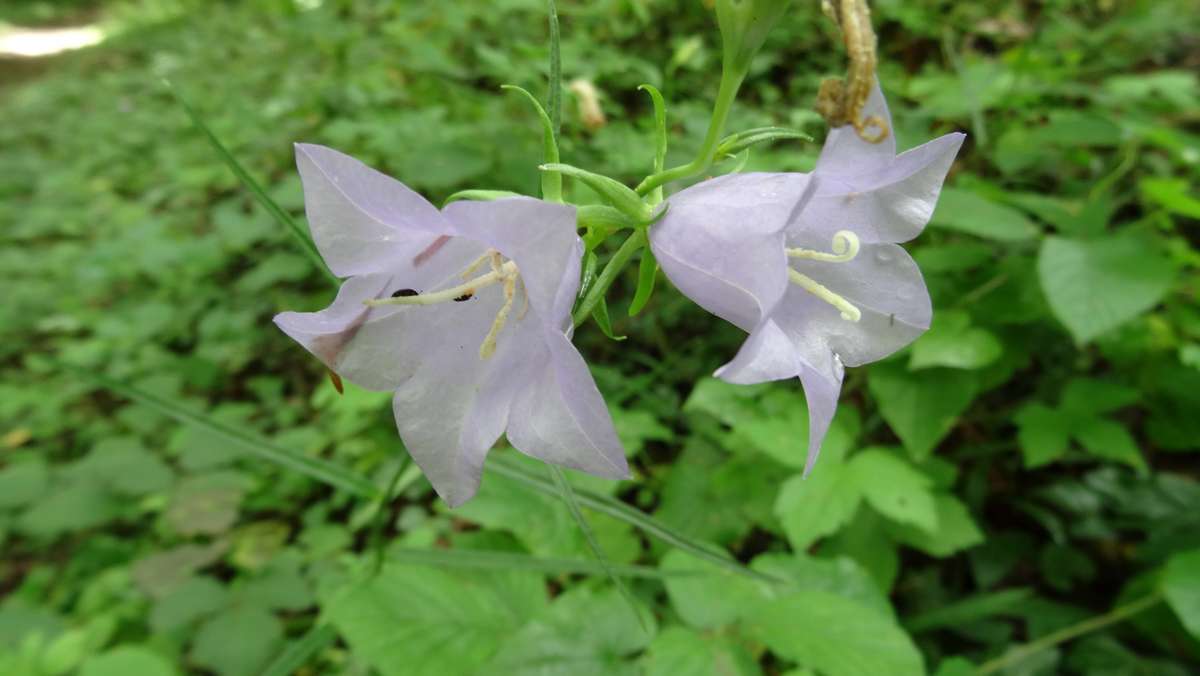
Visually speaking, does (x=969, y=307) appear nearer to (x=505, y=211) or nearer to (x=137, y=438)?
(x=505, y=211)

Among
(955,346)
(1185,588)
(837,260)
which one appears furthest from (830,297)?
(1185,588)

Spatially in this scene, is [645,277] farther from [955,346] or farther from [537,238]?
[955,346]

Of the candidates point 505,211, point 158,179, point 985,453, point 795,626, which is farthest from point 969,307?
point 158,179

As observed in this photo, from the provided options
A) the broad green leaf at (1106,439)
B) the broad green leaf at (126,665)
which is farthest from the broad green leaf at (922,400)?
the broad green leaf at (126,665)

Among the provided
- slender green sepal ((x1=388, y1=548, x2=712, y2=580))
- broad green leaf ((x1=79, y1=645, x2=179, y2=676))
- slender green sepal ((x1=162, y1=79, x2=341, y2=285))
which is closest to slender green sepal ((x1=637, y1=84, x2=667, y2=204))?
slender green sepal ((x1=162, y1=79, x2=341, y2=285))

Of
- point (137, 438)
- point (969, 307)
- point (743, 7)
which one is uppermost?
point (743, 7)

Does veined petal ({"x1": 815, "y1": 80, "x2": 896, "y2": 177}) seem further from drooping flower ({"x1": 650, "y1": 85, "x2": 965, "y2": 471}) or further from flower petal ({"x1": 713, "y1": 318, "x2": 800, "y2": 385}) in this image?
flower petal ({"x1": 713, "y1": 318, "x2": 800, "y2": 385})

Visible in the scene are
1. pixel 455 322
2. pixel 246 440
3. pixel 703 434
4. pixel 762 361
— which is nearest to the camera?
pixel 762 361
